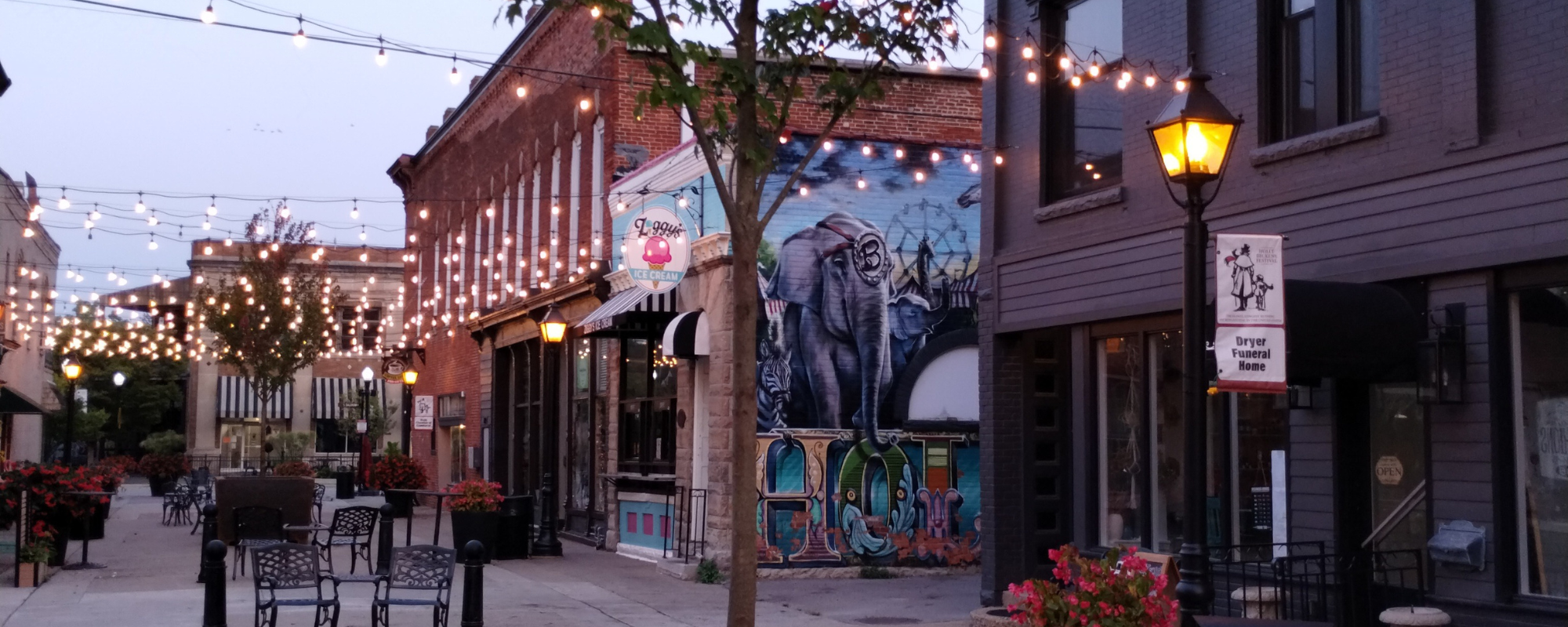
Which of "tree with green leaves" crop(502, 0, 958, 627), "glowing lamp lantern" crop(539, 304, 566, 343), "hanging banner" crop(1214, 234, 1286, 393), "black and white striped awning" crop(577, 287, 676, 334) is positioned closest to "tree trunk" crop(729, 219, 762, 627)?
"tree with green leaves" crop(502, 0, 958, 627)

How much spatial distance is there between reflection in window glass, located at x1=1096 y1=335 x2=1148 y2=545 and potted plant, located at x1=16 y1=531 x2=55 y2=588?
11.1m

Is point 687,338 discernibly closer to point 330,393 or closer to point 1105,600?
point 1105,600

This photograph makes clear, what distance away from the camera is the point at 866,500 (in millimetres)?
18156

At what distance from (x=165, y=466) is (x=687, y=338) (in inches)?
1016

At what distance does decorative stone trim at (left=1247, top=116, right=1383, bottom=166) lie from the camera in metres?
10.0

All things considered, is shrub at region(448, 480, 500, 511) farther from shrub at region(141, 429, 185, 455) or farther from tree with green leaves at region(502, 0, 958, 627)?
shrub at region(141, 429, 185, 455)

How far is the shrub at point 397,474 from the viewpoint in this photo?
87.4 ft

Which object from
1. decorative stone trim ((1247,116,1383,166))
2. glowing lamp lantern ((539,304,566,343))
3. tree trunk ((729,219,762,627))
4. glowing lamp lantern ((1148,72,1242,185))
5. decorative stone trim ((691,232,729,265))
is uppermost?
decorative stone trim ((691,232,729,265))

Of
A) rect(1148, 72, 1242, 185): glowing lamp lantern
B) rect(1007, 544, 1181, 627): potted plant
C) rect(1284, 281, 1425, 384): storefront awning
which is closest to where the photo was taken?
rect(1007, 544, 1181, 627): potted plant

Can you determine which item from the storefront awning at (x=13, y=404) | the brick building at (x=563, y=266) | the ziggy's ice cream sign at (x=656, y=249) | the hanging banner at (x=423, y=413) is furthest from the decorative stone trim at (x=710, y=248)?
the hanging banner at (x=423, y=413)

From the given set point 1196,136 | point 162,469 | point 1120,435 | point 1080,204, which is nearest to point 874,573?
point 1120,435

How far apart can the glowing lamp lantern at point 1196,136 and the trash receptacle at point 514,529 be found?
13.4 meters

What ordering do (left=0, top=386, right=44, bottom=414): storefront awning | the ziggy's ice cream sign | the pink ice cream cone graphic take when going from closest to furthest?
the ziggy's ice cream sign → the pink ice cream cone graphic → (left=0, top=386, right=44, bottom=414): storefront awning

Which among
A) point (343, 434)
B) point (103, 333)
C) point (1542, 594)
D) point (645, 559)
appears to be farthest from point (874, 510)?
point (343, 434)
